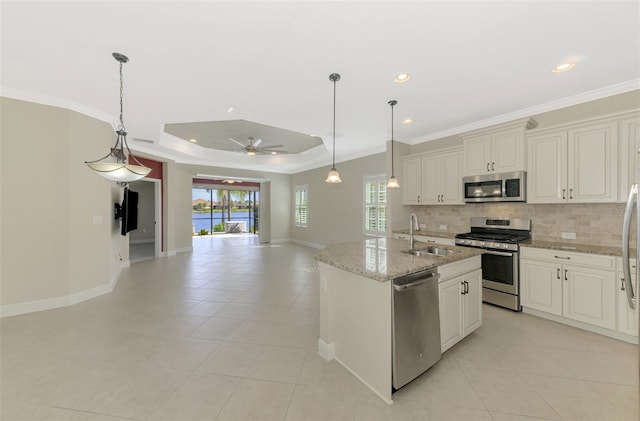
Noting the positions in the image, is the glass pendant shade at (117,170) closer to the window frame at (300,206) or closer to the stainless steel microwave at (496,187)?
the stainless steel microwave at (496,187)

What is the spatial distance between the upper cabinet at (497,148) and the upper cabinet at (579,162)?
128 mm

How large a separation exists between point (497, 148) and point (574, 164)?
868mm

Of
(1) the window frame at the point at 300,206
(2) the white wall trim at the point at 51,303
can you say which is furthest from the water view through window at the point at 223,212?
(2) the white wall trim at the point at 51,303

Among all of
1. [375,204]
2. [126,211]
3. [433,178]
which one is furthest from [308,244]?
[126,211]

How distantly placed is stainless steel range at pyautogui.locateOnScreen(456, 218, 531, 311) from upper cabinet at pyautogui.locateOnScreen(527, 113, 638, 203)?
53 cm

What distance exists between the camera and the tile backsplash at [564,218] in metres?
2.90

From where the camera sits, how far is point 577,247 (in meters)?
2.84

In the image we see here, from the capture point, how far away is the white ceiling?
1816 millimetres

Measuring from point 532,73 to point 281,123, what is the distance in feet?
10.7

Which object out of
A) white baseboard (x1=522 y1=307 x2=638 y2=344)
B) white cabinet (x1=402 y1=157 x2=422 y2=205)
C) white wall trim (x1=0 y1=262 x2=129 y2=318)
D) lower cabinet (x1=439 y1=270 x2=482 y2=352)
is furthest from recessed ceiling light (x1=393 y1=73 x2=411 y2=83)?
white wall trim (x1=0 y1=262 x2=129 y2=318)

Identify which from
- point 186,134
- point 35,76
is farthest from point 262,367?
point 186,134

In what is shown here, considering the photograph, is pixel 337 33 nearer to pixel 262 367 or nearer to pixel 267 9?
pixel 267 9

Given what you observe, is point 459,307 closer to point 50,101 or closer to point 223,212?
point 50,101

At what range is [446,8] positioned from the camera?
1.77m
